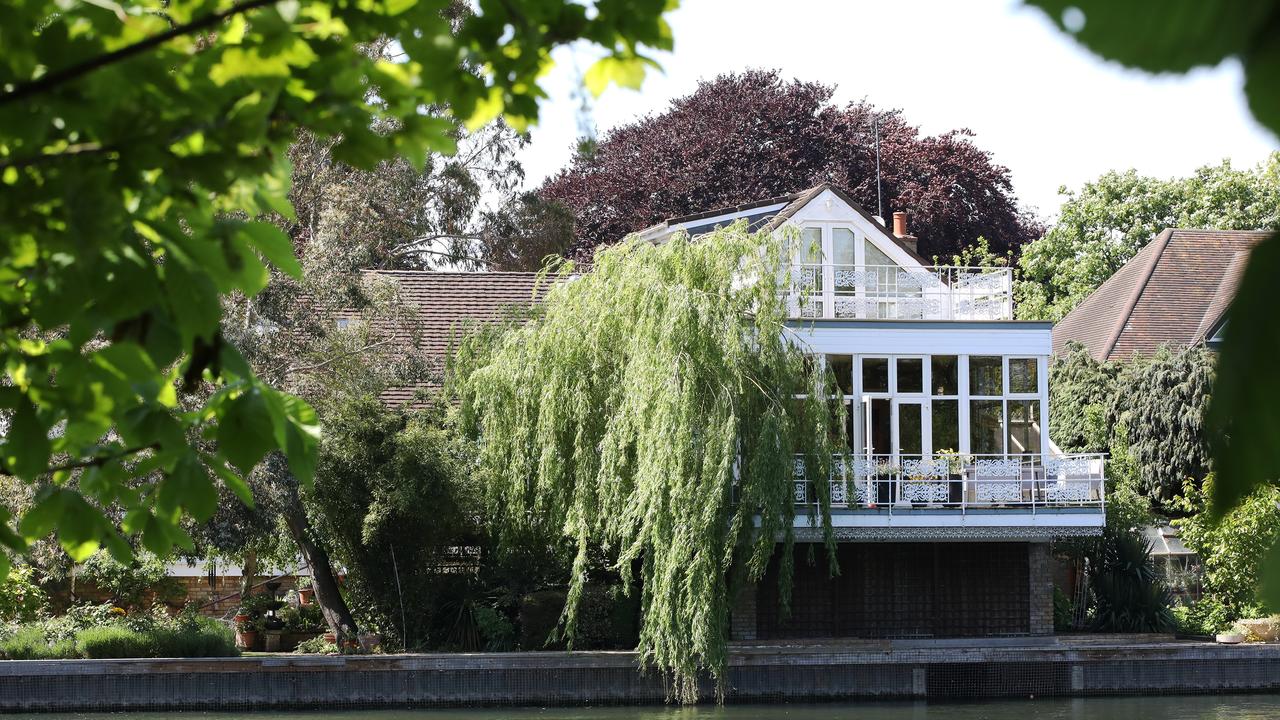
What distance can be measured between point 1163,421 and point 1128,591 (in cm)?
464

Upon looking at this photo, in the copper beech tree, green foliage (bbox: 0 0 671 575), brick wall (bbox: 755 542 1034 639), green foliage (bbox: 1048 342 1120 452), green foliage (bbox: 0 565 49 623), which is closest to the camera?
green foliage (bbox: 0 0 671 575)

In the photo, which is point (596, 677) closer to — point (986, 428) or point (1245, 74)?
point (986, 428)

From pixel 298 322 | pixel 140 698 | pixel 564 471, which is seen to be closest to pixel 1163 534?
pixel 564 471

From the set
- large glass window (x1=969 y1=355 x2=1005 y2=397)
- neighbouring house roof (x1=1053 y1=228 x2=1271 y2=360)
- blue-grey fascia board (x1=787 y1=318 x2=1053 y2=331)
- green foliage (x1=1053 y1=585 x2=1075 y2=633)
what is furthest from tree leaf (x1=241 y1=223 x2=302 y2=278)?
neighbouring house roof (x1=1053 y1=228 x2=1271 y2=360)

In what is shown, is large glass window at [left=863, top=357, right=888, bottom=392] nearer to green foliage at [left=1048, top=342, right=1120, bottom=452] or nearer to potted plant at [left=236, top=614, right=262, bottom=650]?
green foliage at [left=1048, top=342, right=1120, bottom=452]

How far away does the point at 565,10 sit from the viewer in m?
1.98

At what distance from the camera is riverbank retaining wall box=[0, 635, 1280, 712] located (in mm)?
17234

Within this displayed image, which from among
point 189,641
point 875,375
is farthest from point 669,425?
point 189,641

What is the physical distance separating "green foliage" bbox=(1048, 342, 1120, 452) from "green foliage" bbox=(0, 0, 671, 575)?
25507mm

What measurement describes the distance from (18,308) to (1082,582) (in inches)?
877

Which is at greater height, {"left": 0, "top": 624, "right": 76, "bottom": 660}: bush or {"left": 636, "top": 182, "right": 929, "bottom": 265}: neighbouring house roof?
{"left": 636, "top": 182, "right": 929, "bottom": 265}: neighbouring house roof

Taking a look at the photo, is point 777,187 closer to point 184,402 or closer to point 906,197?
point 906,197

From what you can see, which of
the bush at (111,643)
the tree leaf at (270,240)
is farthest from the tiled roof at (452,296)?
the tree leaf at (270,240)

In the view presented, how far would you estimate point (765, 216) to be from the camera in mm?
22594
